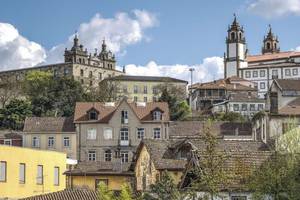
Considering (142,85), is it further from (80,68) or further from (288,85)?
(288,85)

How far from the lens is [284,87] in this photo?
90.2m

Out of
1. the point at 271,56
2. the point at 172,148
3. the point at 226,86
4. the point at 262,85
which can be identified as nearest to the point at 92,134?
the point at 172,148

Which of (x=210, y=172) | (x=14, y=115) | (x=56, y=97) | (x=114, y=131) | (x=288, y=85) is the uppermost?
(x=288, y=85)

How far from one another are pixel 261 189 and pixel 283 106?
159 feet

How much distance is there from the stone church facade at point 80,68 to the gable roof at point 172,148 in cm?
11604

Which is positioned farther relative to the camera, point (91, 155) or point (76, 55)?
point (76, 55)

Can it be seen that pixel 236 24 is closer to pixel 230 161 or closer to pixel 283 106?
pixel 283 106

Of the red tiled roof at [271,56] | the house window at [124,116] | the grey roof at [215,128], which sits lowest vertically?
the grey roof at [215,128]

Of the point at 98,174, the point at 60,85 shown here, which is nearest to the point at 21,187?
the point at 98,174

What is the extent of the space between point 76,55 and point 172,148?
437ft

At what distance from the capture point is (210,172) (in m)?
27.6

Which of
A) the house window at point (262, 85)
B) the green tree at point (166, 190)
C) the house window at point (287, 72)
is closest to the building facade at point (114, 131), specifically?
the green tree at point (166, 190)

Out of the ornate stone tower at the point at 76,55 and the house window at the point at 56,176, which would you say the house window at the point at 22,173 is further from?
the ornate stone tower at the point at 76,55

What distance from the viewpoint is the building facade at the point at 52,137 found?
8281 cm
